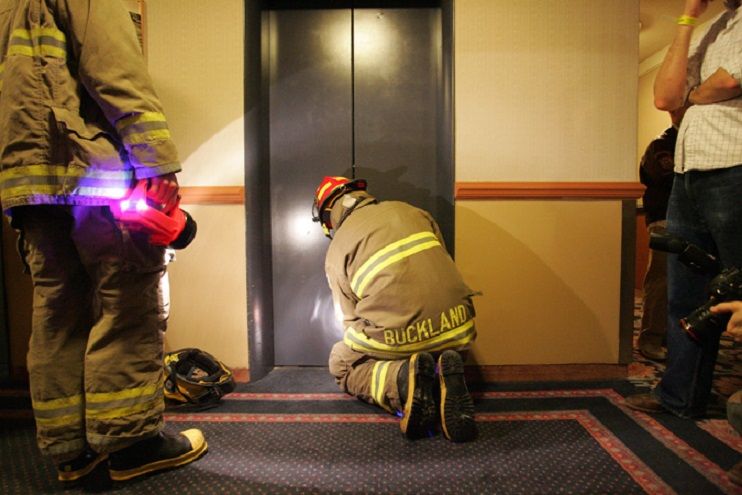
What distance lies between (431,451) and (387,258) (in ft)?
2.59

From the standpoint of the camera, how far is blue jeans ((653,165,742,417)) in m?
1.67

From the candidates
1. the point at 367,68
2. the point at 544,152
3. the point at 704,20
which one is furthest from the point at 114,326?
the point at 704,20

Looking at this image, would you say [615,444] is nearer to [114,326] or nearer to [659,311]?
[659,311]

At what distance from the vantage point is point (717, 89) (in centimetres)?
167

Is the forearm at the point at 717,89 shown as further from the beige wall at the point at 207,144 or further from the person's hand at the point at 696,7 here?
the beige wall at the point at 207,144

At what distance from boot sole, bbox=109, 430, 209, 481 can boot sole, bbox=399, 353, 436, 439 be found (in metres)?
0.80

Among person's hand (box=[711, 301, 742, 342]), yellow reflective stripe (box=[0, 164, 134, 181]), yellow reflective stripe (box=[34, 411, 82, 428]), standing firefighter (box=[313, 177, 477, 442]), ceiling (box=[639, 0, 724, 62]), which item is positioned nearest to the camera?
person's hand (box=[711, 301, 742, 342])

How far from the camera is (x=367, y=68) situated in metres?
2.78

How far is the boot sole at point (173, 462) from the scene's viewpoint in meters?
1.56

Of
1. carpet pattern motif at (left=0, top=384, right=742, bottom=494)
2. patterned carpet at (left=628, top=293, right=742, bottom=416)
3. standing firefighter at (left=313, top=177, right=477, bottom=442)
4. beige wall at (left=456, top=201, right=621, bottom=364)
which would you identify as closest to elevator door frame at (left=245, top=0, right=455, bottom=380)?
beige wall at (left=456, top=201, right=621, bottom=364)

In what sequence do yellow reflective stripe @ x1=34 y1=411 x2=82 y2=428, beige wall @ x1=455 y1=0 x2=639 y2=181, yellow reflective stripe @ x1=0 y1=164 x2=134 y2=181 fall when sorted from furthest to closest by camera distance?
beige wall @ x1=455 y1=0 x2=639 y2=181, yellow reflective stripe @ x1=34 y1=411 x2=82 y2=428, yellow reflective stripe @ x1=0 y1=164 x2=134 y2=181

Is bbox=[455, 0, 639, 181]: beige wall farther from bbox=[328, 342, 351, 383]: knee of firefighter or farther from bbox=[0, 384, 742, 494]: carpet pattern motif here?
bbox=[0, 384, 742, 494]: carpet pattern motif

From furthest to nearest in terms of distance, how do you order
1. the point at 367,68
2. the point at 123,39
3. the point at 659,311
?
the point at 659,311, the point at 367,68, the point at 123,39

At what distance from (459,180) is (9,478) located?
7.63 ft
